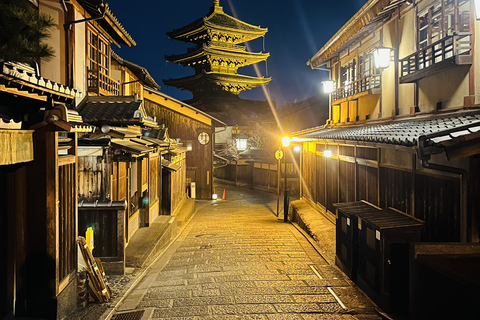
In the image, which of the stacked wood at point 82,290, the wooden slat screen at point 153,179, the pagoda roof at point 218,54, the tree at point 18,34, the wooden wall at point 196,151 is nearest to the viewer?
the tree at point 18,34

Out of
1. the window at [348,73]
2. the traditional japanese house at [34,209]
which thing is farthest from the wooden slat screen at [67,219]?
the window at [348,73]

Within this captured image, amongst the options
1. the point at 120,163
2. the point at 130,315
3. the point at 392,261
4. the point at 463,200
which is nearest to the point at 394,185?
the point at 463,200

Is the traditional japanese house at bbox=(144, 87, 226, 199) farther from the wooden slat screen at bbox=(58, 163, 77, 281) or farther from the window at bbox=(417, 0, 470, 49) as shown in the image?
the wooden slat screen at bbox=(58, 163, 77, 281)

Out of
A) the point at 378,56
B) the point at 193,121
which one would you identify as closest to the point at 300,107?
the point at 193,121

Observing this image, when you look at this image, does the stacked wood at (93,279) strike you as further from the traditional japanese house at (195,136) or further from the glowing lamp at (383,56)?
the traditional japanese house at (195,136)

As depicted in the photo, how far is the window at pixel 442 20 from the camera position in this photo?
7.96m

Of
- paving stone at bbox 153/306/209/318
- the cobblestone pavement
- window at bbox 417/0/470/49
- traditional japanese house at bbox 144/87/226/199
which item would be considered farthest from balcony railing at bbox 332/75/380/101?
traditional japanese house at bbox 144/87/226/199

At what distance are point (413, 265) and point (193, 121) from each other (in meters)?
23.7

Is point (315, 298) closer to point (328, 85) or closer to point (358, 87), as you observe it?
point (358, 87)

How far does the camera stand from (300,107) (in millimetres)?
39562

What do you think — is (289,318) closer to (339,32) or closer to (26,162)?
(26,162)

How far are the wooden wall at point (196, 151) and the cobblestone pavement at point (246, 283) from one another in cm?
1421

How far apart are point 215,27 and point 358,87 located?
1029 inches

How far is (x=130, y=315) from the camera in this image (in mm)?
6527
